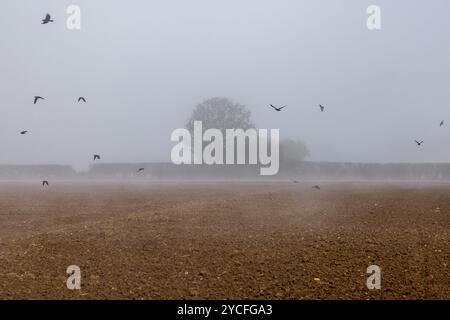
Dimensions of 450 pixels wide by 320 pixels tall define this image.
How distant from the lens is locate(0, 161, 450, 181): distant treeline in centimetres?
6316

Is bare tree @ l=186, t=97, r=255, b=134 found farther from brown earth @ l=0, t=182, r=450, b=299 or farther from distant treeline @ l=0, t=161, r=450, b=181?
brown earth @ l=0, t=182, r=450, b=299

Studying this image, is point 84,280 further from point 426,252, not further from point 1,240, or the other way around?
point 426,252

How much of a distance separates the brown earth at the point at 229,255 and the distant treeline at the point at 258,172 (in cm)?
4593

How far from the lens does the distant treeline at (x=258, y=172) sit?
63.2 m

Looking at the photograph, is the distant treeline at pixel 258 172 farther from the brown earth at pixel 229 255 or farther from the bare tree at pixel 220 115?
the brown earth at pixel 229 255

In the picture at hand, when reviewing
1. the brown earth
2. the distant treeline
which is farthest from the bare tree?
the brown earth

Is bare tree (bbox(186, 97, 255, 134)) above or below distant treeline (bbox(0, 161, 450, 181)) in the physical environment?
above

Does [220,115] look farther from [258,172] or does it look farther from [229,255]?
[229,255]

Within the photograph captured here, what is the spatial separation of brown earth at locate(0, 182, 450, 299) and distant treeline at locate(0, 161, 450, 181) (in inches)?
1808

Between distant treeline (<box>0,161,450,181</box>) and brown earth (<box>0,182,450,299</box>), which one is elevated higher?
brown earth (<box>0,182,450,299</box>)

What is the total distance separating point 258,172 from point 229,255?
53.5 meters

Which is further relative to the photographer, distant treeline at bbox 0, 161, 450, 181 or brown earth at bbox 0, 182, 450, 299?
distant treeline at bbox 0, 161, 450, 181

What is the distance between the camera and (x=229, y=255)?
10328 mm
